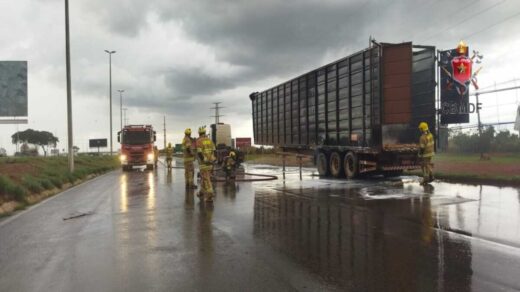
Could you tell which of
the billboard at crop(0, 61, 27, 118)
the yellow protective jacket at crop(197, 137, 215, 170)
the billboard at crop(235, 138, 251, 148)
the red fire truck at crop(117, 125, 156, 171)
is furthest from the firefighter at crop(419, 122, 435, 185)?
the billboard at crop(0, 61, 27, 118)

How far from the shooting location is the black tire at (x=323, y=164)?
59.6 ft

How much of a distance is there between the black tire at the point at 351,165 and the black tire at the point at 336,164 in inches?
12.6

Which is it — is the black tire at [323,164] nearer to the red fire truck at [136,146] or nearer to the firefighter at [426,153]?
the firefighter at [426,153]

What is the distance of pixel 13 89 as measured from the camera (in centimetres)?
3266

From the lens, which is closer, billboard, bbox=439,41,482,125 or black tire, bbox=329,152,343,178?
billboard, bbox=439,41,482,125

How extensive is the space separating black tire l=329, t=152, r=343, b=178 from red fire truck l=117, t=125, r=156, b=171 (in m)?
13.5

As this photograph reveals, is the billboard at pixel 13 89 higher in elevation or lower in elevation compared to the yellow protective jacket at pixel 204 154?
higher

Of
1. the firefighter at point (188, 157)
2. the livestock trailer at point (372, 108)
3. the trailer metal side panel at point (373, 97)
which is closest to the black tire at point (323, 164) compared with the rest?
the livestock trailer at point (372, 108)

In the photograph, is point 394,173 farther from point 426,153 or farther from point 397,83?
point 397,83

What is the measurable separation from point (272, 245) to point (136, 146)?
22.6 m

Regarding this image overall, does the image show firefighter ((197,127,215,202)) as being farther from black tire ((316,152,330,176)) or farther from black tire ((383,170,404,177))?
black tire ((383,170,404,177))

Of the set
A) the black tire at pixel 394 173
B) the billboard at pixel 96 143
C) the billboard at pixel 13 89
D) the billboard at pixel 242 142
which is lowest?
the black tire at pixel 394 173

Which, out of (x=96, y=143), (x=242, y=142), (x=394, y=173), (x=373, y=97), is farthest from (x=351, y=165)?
(x=96, y=143)

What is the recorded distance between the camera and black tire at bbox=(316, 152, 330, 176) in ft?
59.6
